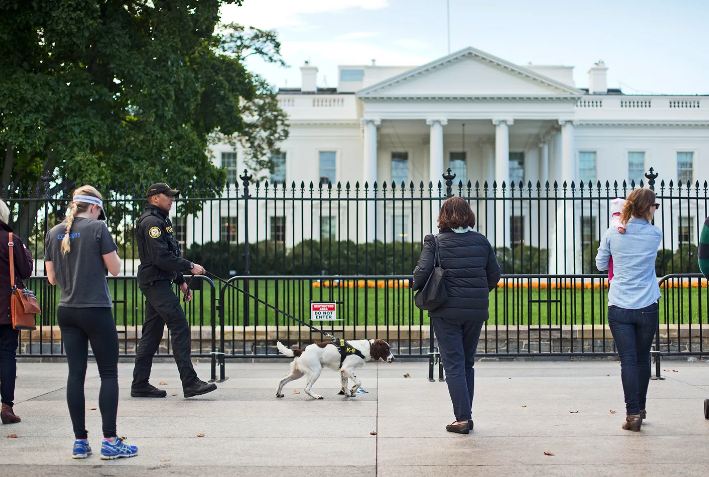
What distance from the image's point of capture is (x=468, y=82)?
51.2m

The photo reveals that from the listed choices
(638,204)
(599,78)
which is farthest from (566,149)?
(638,204)

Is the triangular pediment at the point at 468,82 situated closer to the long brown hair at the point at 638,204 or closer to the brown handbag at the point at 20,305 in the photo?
the long brown hair at the point at 638,204

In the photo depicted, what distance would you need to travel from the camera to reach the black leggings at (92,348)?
5930mm

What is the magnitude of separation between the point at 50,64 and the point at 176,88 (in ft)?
10.6

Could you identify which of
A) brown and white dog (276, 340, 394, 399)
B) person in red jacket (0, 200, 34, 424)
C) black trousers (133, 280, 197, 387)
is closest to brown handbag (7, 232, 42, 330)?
person in red jacket (0, 200, 34, 424)

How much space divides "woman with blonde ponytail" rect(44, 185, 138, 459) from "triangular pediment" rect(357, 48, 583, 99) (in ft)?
149

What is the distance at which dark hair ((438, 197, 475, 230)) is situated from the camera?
6879mm

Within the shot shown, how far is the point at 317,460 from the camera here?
241 inches

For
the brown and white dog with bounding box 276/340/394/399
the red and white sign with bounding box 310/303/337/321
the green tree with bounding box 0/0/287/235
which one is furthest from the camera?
the green tree with bounding box 0/0/287/235

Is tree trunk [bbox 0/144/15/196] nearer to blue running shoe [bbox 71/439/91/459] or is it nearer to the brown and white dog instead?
the brown and white dog

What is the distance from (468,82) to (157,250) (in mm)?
44368

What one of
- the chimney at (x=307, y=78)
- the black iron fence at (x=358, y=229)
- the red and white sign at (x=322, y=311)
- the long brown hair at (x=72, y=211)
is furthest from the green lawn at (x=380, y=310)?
the chimney at (x=307, y=78)

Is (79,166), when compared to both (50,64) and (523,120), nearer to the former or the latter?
(50,64)

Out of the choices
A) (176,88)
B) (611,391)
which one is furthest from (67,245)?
(176,88)
